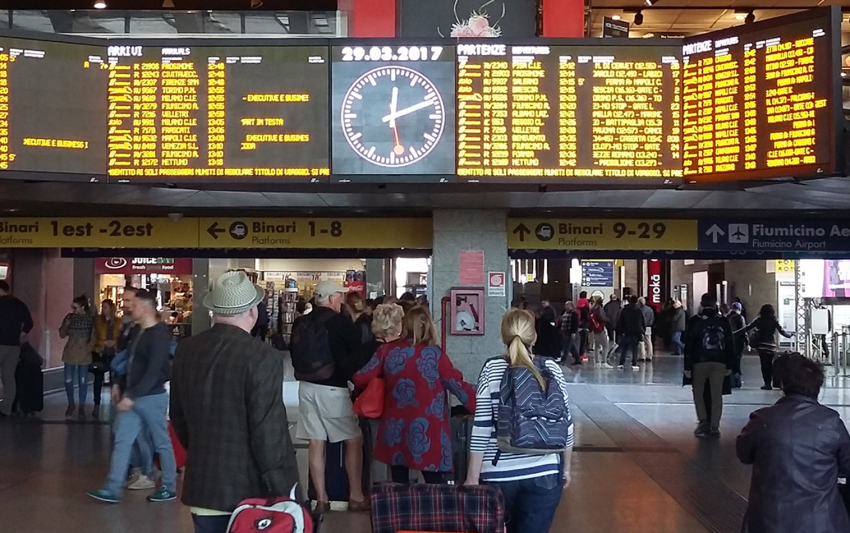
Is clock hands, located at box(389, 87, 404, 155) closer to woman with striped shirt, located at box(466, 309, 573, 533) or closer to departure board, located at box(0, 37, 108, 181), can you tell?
departure board, located at box(0, 37, 108, 181)

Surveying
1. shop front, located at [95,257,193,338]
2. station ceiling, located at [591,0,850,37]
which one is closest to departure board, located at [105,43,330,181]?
shop front, located at [95,257,193,338]

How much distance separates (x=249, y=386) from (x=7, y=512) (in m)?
4.59

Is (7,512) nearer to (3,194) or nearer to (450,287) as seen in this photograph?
(3,194)

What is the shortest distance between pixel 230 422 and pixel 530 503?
1463mm

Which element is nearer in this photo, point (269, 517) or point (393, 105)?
point (269, 517)

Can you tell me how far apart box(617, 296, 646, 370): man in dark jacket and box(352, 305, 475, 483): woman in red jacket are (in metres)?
14.6

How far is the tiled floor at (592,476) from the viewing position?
6.92 m

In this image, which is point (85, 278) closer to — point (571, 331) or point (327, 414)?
point (571, 331)

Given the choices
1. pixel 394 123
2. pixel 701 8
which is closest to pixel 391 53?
pixel 394 123

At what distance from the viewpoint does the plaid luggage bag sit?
359 centimetres

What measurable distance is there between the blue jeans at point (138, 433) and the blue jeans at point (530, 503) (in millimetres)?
3873

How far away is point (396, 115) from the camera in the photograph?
787cm

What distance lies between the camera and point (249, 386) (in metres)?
3.57

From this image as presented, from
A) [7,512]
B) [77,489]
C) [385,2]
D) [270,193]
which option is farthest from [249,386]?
[385,2]
